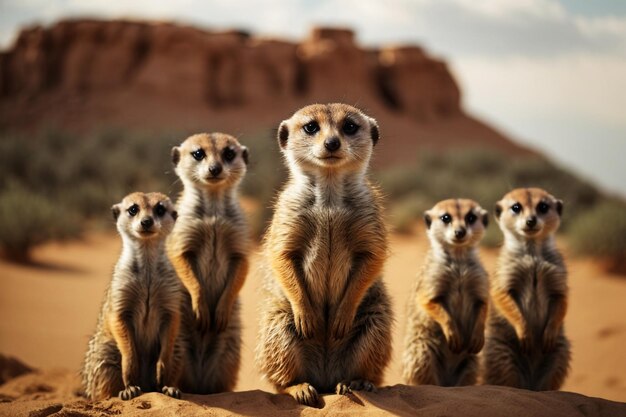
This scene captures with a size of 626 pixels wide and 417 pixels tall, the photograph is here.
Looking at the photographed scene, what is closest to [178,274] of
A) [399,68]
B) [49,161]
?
[49,161]

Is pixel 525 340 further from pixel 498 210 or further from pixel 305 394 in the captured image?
pixel 305 394

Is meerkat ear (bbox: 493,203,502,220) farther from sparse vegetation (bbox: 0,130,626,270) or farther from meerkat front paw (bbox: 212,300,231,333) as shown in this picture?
sparse vegetation (bbox: 0,130,626,270)

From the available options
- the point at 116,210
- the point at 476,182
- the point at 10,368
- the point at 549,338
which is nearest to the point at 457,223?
the point at 549,338

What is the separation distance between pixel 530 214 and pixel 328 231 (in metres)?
1.91

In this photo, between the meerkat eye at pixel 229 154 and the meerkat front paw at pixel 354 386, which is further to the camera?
the meerkat eye at pixel 229 154

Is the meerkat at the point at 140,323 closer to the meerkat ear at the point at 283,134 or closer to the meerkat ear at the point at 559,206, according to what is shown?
the meerkat ear at the point at 283,134

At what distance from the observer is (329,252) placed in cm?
368

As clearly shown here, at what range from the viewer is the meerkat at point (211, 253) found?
4.30 m

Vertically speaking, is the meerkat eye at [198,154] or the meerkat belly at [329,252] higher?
the meerkat eye at [198,154]

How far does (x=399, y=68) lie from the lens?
3650 cm

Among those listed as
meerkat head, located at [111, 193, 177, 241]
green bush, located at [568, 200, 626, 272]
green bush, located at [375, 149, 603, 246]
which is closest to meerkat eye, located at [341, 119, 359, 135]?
meerkat head, located at [111, 193, 177, 241]

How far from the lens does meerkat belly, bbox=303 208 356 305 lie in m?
3.67

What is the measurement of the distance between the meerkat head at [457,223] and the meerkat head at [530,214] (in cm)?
18

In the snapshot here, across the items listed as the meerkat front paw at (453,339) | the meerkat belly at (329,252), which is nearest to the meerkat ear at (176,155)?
the meerkat belly at (329,252)
